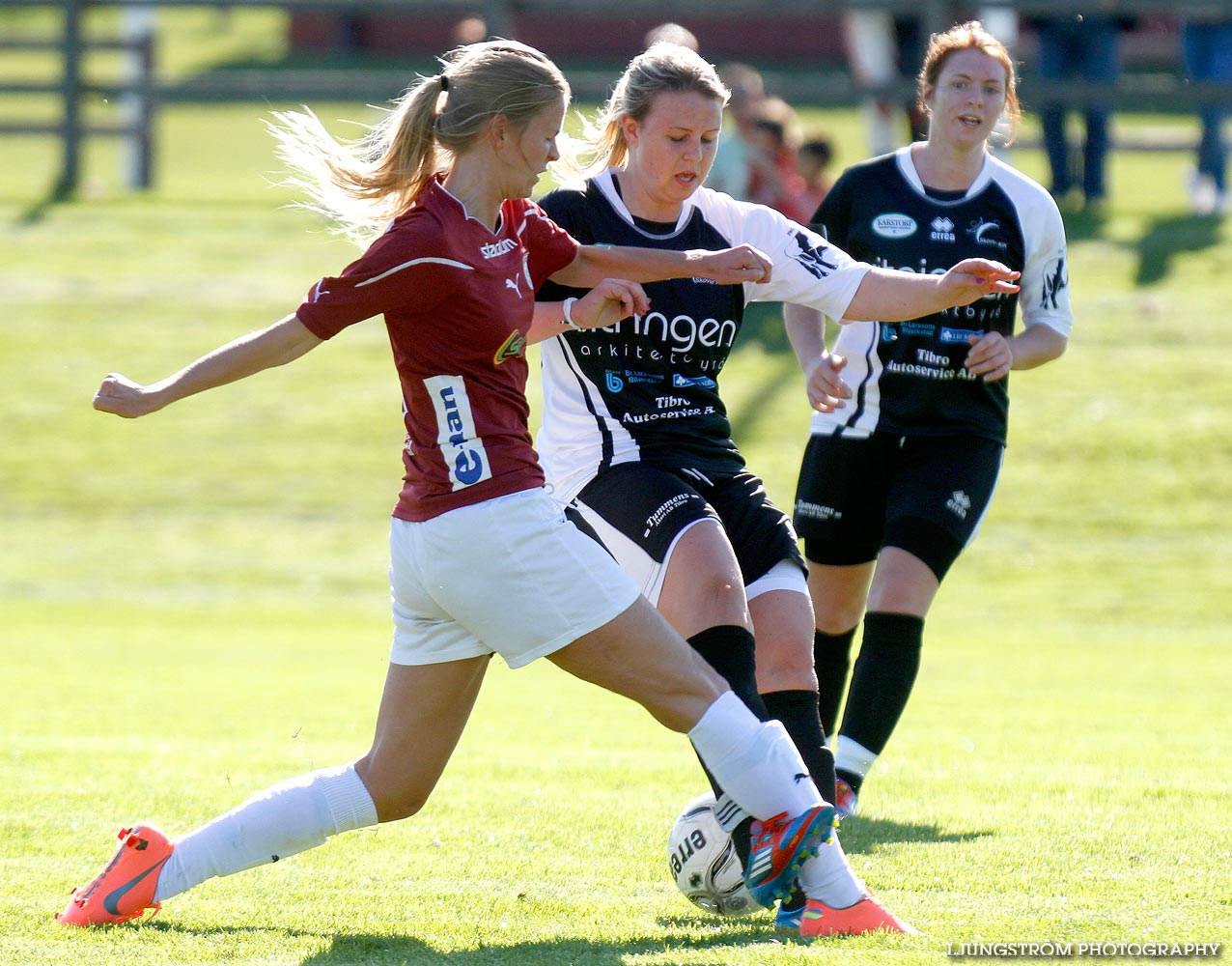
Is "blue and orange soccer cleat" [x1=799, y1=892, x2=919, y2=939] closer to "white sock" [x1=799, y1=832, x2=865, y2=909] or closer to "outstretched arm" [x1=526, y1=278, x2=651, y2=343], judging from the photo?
"white sock" [x1=799, y1=832, x2=865, y2=909]

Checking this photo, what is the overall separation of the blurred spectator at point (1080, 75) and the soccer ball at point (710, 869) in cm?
1335

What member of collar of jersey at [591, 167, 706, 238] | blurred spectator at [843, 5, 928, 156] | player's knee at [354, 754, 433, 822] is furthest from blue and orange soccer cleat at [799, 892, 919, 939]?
blurred spectator at [843, 5, 928, 156]

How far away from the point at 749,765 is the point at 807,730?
520 millimetres

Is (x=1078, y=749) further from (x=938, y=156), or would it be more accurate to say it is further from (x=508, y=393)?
(x=508, y=393)

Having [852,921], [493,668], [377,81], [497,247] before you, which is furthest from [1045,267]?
[377,81]

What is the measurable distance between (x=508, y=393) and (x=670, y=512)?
0.69 meters

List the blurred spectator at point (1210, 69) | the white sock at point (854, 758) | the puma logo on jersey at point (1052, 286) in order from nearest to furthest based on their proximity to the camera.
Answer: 1. the white sock at point (854, 758)
2. the puma logo on jersey at point (1052, 286)
3. the blurred spectator at point (1210, 69)

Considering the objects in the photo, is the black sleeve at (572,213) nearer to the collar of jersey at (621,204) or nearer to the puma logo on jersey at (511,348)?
the collar of jersey at (621,204)

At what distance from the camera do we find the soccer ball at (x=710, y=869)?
12.9ft

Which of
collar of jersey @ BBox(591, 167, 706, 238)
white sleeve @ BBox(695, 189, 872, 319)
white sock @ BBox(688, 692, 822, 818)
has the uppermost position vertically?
collar of jersey @ BBox(591, 167, 706, 238)

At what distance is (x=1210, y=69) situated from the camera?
53.0 feet

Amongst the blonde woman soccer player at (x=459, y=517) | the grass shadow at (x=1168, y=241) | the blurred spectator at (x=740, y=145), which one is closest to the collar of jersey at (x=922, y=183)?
the blonde woman soccer player at (x=459, y=517)

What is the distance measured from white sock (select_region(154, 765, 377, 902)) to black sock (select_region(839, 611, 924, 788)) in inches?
72.1

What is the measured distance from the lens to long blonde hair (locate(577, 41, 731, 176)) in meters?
4.29
